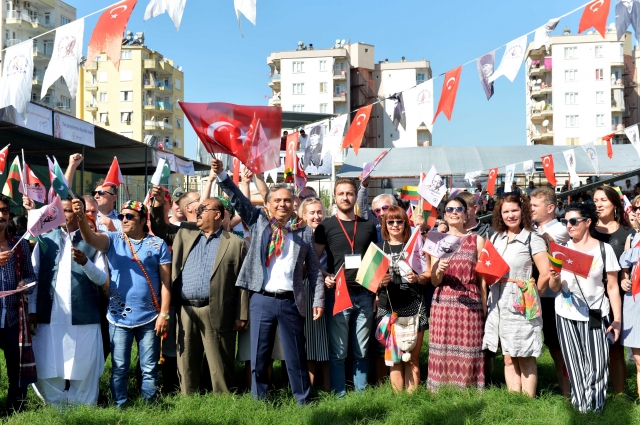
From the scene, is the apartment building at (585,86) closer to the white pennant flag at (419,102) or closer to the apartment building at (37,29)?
the apartment building at (37,29)

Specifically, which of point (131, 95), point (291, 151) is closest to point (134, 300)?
point (291, 151)

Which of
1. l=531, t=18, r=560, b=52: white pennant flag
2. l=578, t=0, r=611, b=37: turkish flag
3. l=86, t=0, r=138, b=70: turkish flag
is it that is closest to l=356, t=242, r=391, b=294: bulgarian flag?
l=86, t=0, r=138, b=70: turkish flag

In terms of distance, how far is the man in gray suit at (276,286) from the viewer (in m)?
5.92

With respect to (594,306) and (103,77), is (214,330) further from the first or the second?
(103,77)

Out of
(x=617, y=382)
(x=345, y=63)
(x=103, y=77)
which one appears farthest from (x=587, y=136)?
(x=617, y=382)

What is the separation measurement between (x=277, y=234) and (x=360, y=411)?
162 cm

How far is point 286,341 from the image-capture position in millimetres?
5949

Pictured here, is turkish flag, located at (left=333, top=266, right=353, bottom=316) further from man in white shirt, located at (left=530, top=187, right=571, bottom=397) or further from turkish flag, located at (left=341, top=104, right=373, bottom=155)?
turkish flag, located at (left=341, top=104, right=373, bottom=155)

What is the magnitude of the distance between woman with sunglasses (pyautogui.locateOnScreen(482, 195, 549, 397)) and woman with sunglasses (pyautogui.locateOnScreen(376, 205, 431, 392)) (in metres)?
0.61

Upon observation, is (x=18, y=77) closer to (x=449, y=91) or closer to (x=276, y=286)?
(x=276, y=286)

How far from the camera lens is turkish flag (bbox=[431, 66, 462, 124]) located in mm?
10117

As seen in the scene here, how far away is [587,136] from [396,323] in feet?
239

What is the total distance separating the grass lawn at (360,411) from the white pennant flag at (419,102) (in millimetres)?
5953

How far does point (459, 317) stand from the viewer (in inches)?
237
